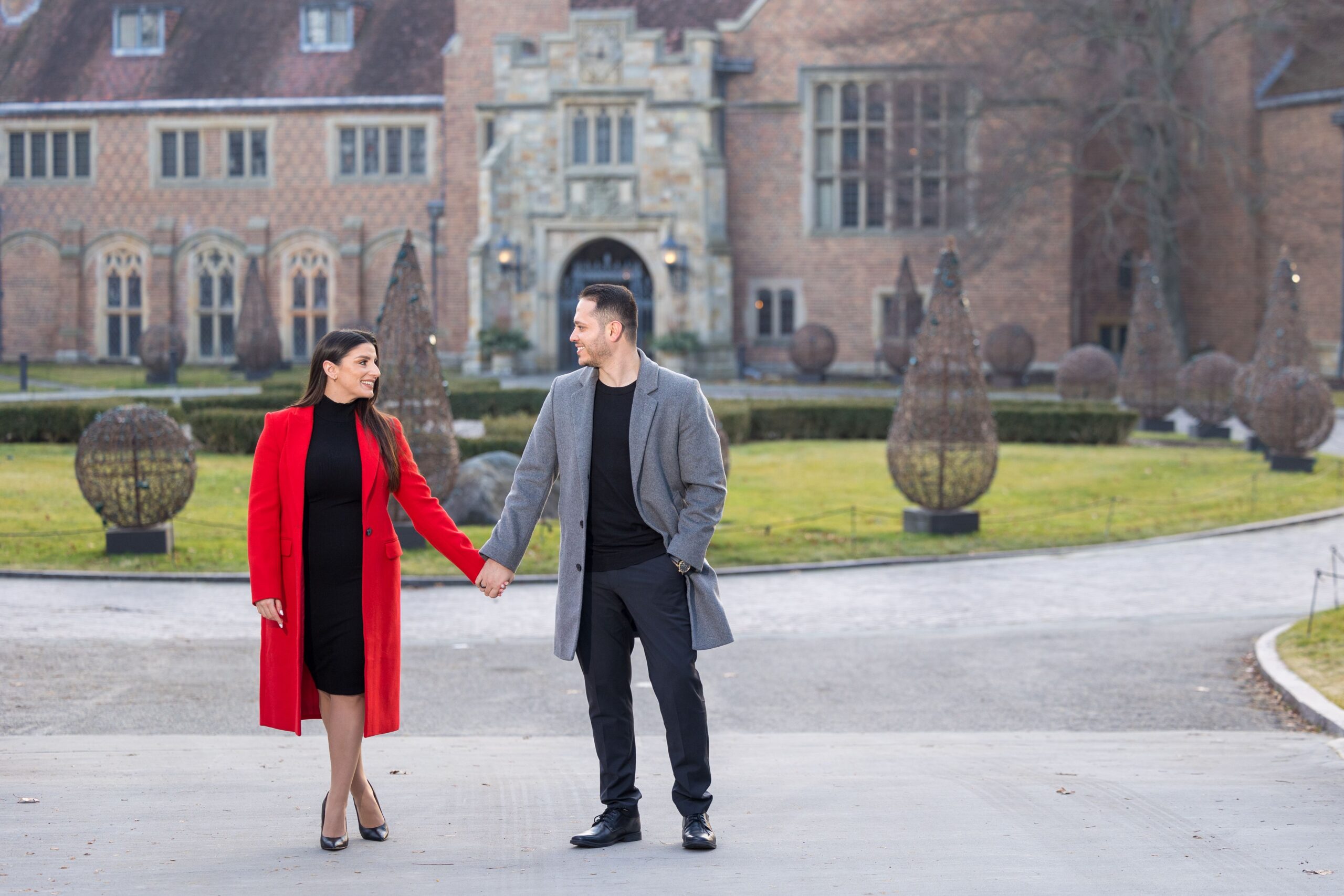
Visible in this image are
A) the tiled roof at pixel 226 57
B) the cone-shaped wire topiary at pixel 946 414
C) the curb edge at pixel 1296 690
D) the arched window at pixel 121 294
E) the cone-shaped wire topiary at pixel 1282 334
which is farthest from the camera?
the arched window at pixel 121 294

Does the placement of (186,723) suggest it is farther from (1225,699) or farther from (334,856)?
(1225,699)

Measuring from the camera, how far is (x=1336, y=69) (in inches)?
1307

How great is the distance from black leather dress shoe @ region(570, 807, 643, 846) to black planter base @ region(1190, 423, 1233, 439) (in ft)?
63.5

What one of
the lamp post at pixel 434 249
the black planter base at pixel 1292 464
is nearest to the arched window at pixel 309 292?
the lamp post at pixel 434 249

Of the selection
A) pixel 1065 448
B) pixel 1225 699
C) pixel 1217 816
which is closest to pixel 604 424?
pixel 1217 816

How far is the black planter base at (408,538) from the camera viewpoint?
45.3 feet

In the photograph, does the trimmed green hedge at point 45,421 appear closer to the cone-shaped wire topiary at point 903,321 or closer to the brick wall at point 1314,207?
the cone-shaped wire topiary at point 903,321

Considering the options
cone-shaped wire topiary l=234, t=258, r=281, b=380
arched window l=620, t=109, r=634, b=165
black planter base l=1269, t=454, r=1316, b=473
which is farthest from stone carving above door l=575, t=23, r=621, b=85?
black planter base l=1269, t=454, r=1316, b=473

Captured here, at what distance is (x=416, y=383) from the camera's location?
45.0ft

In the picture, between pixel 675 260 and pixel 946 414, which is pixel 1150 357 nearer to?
pixel 946 414

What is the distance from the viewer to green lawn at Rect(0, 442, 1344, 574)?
13.4 m

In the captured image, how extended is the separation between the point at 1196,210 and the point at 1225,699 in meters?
27.1

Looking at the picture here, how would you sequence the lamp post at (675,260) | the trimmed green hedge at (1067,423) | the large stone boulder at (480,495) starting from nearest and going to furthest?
the large stone boulder at (480,495)
the trimmed green hedge at (1067,423)
the lamp post at (675,260)

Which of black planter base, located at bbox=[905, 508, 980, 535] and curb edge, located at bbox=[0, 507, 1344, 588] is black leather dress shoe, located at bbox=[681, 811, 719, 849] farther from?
black planter base, located at bbox=[905, 508, 980, 535]
